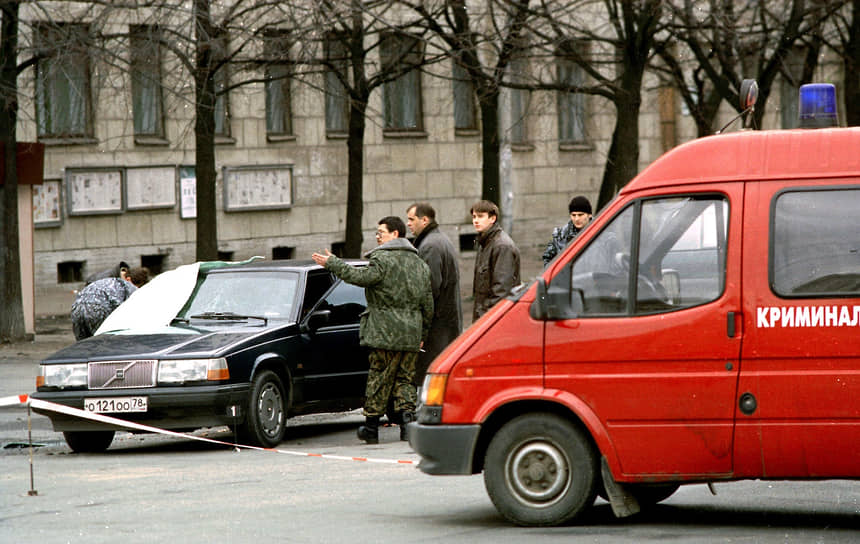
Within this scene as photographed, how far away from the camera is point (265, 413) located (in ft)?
40.4

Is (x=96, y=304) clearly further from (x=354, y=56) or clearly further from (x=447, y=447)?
(x=354, y=56)

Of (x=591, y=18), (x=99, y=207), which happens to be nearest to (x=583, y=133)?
(x=591, y=18)

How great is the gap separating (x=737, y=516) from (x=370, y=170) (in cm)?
2517

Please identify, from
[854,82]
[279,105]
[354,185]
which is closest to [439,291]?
[354,185]

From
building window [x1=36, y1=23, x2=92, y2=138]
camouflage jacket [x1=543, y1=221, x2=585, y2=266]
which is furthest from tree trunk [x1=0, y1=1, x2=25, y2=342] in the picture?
camouflage jacket [x1=543, y1=221, x2=585, y2=266]

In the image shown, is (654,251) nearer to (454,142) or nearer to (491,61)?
(491,61)

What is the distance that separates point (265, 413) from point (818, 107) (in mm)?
5404

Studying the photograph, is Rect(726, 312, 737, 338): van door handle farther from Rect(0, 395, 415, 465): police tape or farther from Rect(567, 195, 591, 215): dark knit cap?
Rect(567, 195, 591, 215): dark knit cap

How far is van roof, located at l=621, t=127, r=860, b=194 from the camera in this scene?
795 cm

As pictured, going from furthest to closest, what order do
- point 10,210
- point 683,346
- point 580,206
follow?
point 10,210 < point 580,206 < point 683,346

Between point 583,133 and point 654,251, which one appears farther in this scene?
point 583,133

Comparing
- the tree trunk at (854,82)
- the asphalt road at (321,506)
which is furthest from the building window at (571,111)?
the asphalt road at (321,506)

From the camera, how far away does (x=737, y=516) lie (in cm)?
855

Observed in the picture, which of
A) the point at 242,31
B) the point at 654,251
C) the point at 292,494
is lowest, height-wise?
the point at 292,494
